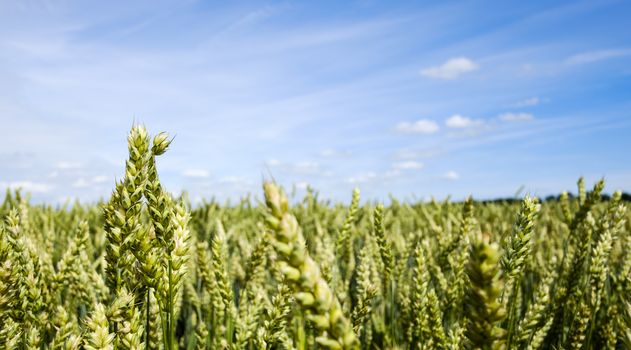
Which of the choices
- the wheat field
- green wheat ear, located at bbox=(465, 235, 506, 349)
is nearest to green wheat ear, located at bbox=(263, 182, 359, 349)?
the wheat field

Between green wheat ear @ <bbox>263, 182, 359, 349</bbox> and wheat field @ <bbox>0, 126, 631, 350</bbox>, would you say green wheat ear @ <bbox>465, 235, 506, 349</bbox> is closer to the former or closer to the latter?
wheat field @ <bbox>0, 126, 631, 350</bbox>

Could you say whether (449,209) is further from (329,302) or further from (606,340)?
(329,302)

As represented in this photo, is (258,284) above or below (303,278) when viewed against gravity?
below

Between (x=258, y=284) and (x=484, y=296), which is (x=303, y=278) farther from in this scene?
(x=258, y=284)

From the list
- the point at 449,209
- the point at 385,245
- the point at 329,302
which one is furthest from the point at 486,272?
the point at 449,209

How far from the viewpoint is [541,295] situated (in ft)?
8.50

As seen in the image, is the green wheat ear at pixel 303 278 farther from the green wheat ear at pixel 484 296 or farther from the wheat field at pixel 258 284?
the green wheat ear at pixel 484 296

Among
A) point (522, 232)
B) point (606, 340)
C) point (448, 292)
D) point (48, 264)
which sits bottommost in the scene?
point (606, 340)

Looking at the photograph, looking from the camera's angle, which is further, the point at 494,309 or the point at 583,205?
the point at 583,205

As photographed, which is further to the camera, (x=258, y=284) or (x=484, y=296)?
(x=258, y=284)

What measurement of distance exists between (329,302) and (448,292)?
193 centimetres

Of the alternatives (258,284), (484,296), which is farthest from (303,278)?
(258,284)

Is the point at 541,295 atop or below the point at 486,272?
below

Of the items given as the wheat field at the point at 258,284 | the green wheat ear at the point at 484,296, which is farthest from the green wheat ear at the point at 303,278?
the green wheat ear at the point at 484,296
